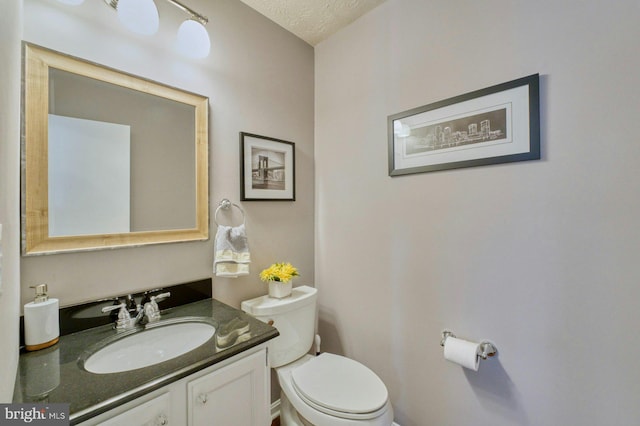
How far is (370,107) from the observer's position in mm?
1650

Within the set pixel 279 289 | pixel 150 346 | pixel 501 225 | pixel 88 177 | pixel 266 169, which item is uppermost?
pixel 266 169

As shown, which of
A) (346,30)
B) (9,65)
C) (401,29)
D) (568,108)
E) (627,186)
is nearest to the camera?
(9,65)

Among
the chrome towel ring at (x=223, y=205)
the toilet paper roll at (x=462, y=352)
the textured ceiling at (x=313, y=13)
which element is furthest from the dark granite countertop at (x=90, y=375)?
the textured ceiling at (x=313, y=13)

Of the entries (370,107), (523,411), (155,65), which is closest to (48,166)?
(155,65)

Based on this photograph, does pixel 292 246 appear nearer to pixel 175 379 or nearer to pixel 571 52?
pixel 175 379

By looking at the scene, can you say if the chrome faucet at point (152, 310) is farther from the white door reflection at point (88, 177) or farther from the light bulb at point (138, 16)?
the light bulb at point (138, 16)

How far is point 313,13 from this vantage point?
65.4 inches

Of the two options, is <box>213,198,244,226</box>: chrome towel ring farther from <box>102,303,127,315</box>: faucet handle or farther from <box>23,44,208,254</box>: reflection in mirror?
<box>102,303,127,315</box>: faucet handle

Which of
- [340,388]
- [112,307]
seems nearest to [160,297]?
[112,307]

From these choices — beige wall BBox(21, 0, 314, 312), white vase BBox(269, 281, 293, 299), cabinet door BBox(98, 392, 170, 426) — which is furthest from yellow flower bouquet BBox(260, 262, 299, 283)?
cabinet door BBox(98, 392, 170, 426)

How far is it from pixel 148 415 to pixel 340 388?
0.80 metres

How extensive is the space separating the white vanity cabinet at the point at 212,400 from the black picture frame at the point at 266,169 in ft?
2.98

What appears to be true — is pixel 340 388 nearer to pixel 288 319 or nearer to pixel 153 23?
pixel 288 319

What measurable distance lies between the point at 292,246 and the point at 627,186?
162 centimetres
